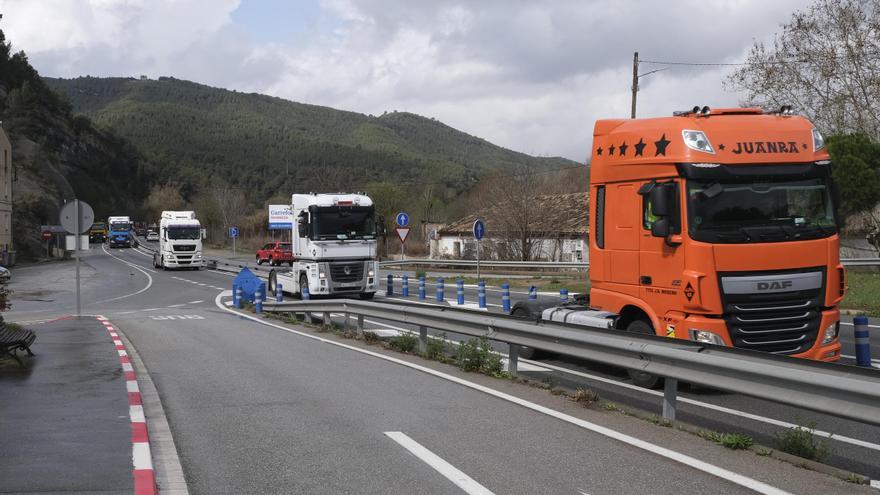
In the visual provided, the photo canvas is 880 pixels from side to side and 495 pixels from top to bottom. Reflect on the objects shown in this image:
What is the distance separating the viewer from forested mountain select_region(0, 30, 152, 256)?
83750 mm

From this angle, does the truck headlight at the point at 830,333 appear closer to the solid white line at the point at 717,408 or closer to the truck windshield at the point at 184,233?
the solid white line at the point at 717,408

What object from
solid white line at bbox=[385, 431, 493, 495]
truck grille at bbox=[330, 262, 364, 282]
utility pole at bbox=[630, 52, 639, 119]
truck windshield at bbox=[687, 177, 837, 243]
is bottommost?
solid white line at bbox=[385, 431, 493, 495]

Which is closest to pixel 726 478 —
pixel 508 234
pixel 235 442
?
pixel 235 442

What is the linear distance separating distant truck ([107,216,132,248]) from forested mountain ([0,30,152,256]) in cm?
623

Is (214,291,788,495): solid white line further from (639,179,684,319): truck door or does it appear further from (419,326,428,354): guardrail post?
(639,179,684,319): truck door

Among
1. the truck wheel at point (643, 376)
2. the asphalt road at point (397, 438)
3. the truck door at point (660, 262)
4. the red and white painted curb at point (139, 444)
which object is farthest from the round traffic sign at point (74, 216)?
the truck door at point (660, 262)

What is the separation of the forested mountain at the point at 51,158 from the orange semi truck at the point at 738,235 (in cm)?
6960

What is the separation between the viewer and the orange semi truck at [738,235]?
360 inches

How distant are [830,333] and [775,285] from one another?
1024 mm

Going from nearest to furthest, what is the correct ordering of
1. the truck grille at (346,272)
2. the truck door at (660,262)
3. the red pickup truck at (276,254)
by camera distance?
the truck door at (660,262) → the truck grille at (346,272) → the red pickup truck at (276,254)

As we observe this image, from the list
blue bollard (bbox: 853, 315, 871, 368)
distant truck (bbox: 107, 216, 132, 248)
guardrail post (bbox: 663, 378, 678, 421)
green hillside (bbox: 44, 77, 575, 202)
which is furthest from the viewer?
green hillside (bbox: 44, 77, 575, 202)

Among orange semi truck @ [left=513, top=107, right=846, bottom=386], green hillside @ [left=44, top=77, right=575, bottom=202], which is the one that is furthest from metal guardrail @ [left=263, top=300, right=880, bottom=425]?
green hillside @ [left=44, top=77, right=575, bottom=202]

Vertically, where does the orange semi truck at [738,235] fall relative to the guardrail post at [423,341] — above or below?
above

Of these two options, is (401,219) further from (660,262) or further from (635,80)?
(660,262)
